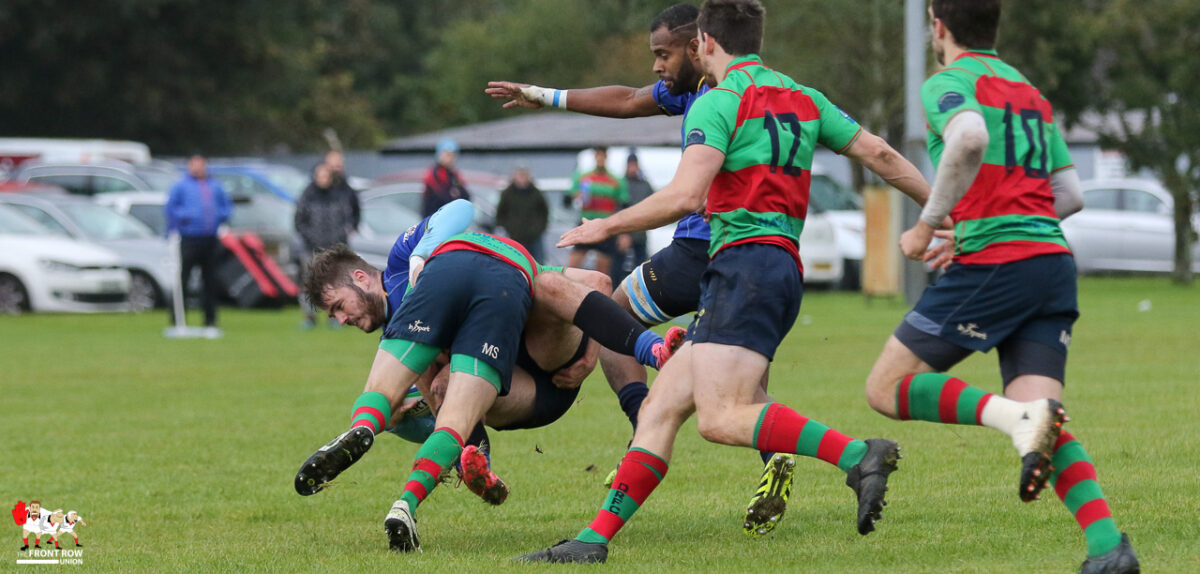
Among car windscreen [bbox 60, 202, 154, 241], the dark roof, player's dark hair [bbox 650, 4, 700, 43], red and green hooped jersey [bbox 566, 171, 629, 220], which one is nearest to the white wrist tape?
player's dark hair [bbox 650, 4, 700, 43]

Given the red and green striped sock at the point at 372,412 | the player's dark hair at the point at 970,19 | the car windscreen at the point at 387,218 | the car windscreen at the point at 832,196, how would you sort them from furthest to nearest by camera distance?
the car windscreen at the point at 832,196, the car windscreen at the point at 387,218, the red and green striped sock at the point at 372,412, the player's dark hair at the point at 970,19

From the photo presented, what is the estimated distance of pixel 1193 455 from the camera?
811 centimetres

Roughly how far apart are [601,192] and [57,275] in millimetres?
7440

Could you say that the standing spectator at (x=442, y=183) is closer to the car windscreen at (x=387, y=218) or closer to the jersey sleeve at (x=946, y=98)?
the car windscreen at (x=387, y=218)

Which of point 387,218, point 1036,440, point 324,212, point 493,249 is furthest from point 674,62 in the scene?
point 387,218

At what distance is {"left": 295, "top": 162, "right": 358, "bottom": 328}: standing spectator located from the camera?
19781mm

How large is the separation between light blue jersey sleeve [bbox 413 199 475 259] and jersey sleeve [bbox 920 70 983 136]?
2.44 meters

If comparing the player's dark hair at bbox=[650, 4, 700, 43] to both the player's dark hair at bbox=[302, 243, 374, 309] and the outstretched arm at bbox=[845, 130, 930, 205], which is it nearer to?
the outstretched arm at bbox=[845, 130, 930, 205]

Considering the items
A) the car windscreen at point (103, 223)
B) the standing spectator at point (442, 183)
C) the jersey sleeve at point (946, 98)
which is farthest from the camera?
the car windscreen at point (103, 223)

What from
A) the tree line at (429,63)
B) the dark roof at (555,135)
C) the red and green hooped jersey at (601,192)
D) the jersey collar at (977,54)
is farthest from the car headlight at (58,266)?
the dark roof at (555,135)

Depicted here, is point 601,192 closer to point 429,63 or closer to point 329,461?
point 329,461

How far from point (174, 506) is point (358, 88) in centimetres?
6144

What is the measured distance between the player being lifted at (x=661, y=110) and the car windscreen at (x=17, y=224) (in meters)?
16.8

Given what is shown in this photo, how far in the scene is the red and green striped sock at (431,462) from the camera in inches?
247
